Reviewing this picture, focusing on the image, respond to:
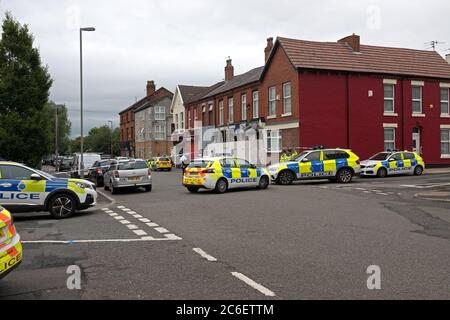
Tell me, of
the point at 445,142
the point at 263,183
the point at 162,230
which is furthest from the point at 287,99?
the point at 162,230

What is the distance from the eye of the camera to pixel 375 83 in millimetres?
30484

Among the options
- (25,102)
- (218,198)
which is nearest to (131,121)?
(25,102)

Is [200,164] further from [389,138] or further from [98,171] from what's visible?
[389,138]

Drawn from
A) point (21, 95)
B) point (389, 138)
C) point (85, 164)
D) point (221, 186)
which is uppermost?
point (21, 95)

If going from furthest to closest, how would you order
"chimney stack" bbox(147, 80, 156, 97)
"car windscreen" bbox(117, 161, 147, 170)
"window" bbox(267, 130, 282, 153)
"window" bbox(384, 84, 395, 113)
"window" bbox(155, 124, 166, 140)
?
1. "chimney stack" bbox(147, 80, 156, 97)
2. "window" bbox(155, 124, 166, 140)
3. "window" bbox(267, 130, 282, 153)
4. "window" bbox(384, 84, 395, 113)
5. "car windscreen" bbox(117, 161, 147, 170)

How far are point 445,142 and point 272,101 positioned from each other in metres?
13.0

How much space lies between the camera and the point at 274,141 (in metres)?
31.8

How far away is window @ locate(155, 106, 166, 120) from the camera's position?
6769cm

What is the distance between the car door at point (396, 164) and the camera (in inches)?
991

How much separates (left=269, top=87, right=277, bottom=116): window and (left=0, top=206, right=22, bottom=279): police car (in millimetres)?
27515

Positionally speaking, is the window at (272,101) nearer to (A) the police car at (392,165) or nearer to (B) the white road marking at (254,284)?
(A) the police car at (392,165)

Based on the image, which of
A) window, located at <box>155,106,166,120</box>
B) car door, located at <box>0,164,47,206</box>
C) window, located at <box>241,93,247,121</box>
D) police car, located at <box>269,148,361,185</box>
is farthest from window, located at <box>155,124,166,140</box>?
car door, located at <box>0,164,47,206</box>

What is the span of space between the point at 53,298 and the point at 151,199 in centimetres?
1163

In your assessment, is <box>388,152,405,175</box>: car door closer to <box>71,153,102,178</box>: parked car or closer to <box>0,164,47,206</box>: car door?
<box>71,153,102,178</box>: parked car
